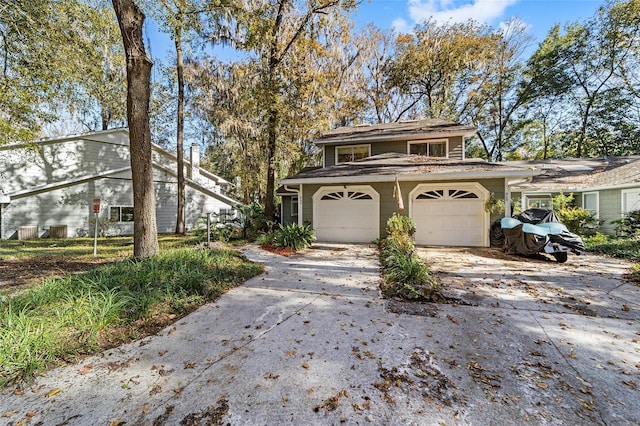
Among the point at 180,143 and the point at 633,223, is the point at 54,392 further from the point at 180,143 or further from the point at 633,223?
the point at 633,223

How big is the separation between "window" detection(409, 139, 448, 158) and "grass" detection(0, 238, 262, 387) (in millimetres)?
9823

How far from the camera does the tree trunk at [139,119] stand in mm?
5633

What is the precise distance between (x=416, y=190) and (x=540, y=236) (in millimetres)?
3856

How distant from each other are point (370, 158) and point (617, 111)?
21.7 meters

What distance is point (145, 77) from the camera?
581 centimetres

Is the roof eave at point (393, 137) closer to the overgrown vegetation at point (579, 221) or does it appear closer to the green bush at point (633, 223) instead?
the overgrown vegetation at point (579, 221)

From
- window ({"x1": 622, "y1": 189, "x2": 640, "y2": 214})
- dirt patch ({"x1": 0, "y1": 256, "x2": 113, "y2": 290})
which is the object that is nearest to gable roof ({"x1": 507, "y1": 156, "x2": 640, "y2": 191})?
window ({"x1": 622, "y1": 189, "x2": 640, "y2": 214})

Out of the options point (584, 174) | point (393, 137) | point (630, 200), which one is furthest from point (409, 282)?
point (584, 174)

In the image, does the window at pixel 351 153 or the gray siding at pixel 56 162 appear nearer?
the window at pixel 351 153

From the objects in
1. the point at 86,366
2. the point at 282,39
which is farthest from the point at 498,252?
the point at 282,39

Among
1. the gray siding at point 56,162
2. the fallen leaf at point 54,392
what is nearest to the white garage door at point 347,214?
the fallen leaf at point 54,392

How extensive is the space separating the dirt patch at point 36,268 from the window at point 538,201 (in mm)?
19432

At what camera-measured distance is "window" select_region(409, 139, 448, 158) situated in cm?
1186

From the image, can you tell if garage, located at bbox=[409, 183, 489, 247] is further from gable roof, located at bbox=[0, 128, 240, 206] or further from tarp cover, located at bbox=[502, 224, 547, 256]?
gable roof, located at bbox=[0, 128, 240, 206]
